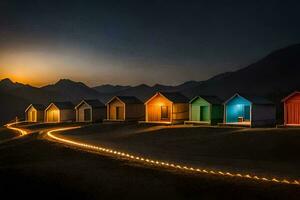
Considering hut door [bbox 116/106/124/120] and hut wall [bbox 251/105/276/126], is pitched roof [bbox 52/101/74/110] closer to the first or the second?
hut door [bbox 116/106/124/120]

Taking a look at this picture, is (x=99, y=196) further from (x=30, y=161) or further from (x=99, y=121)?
(x=99, y=121)

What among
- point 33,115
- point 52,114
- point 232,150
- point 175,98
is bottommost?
point 232,150

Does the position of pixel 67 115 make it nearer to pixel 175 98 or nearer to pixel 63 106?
pixel 63 106

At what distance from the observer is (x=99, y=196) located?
1493 cm

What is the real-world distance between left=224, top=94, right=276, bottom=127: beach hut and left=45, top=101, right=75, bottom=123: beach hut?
34997mm

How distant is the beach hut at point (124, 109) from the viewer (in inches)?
2398

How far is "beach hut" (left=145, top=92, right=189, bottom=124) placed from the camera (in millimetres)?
52650

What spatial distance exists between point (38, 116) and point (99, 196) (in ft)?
219

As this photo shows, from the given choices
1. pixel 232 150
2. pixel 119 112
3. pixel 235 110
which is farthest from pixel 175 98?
pixel 232 150

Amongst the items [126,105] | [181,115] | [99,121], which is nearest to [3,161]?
[181,115]

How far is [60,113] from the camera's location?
7200cm

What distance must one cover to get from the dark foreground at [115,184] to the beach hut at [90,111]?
143 ft

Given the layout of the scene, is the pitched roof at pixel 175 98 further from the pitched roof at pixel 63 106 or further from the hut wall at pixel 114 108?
the pitched roof at pixel 63 106

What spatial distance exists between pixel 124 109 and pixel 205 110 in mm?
15008
